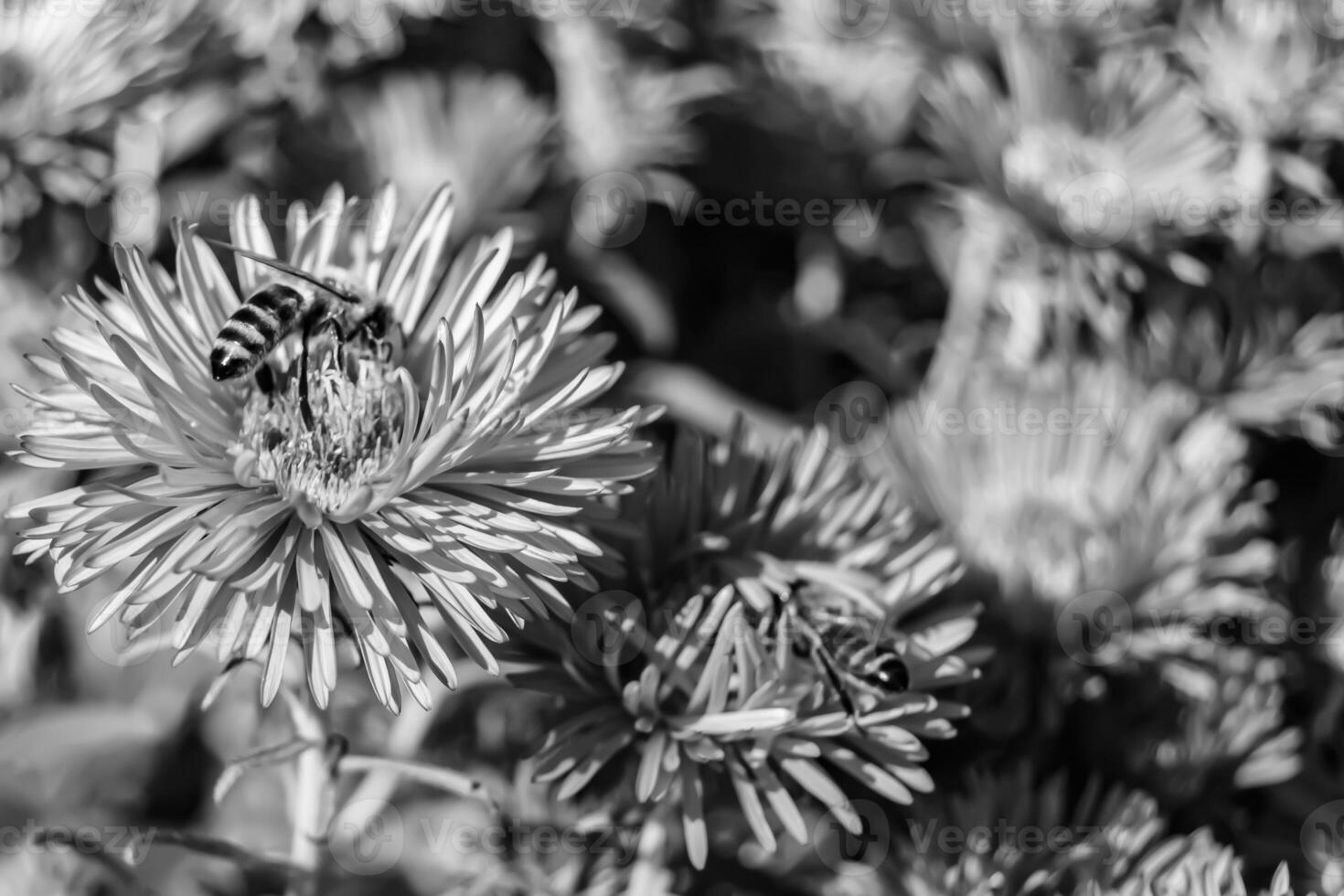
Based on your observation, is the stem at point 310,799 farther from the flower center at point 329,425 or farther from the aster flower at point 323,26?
the aster flower at point 323,26

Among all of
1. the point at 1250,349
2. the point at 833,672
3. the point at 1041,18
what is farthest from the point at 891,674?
the point at 1041,18

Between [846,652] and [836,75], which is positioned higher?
[836,75]

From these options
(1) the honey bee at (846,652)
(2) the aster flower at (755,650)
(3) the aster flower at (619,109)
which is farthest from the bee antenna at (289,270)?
(3) the aster flower at (619,109)

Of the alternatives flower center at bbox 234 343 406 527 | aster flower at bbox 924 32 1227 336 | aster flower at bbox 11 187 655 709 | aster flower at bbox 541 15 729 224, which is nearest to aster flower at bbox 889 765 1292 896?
aster flower at bbox 11 187 655 709

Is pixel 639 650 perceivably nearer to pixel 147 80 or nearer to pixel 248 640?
pixel 248 640

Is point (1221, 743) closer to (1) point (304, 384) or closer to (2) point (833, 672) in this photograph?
(2) point (833, 672)

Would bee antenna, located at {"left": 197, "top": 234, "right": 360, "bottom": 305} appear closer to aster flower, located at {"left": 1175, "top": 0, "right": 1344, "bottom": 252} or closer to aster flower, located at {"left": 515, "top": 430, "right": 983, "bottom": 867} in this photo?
aster flower, located at {"left": 515, "top": 430, "right": 983, "bottom": 867}

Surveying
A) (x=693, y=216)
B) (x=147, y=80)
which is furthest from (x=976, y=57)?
(x=147, y=80)
